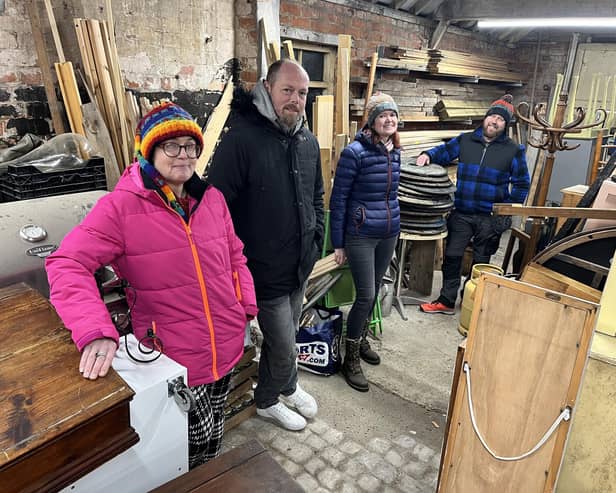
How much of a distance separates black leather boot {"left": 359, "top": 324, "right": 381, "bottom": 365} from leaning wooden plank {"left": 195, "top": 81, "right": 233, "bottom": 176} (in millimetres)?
1808

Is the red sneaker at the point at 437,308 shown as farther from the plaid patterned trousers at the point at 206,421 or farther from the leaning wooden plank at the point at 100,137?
the leaning wooden plank at the point at 100,137

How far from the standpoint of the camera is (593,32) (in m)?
7.48

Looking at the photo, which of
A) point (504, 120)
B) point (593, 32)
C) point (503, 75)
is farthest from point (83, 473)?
point (593, 32)

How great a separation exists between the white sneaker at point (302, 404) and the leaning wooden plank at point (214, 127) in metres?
1.87

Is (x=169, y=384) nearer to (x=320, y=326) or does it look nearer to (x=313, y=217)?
(x=313, y=217)

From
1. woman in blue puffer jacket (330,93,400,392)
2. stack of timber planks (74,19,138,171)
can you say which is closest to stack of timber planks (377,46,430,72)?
woman in blue puffer jacket (330,93,400,392)

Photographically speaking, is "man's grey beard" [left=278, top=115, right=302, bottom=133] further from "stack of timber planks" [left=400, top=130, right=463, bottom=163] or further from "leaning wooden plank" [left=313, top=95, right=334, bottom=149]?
"stack of timber planks" [left=400, top=130, right=463, bottom=163]

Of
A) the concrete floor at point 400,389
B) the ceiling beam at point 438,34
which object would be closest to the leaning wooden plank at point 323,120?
the concrete floor at point 400,389

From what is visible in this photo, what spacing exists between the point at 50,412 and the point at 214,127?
3.09m

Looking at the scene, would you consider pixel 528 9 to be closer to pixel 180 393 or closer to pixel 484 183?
pixel 484 183

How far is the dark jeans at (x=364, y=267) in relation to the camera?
3.03 m

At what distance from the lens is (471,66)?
6719 millimetres

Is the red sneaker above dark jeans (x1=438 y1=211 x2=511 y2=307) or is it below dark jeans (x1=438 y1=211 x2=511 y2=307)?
below

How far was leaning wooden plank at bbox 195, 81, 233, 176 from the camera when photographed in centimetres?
371
